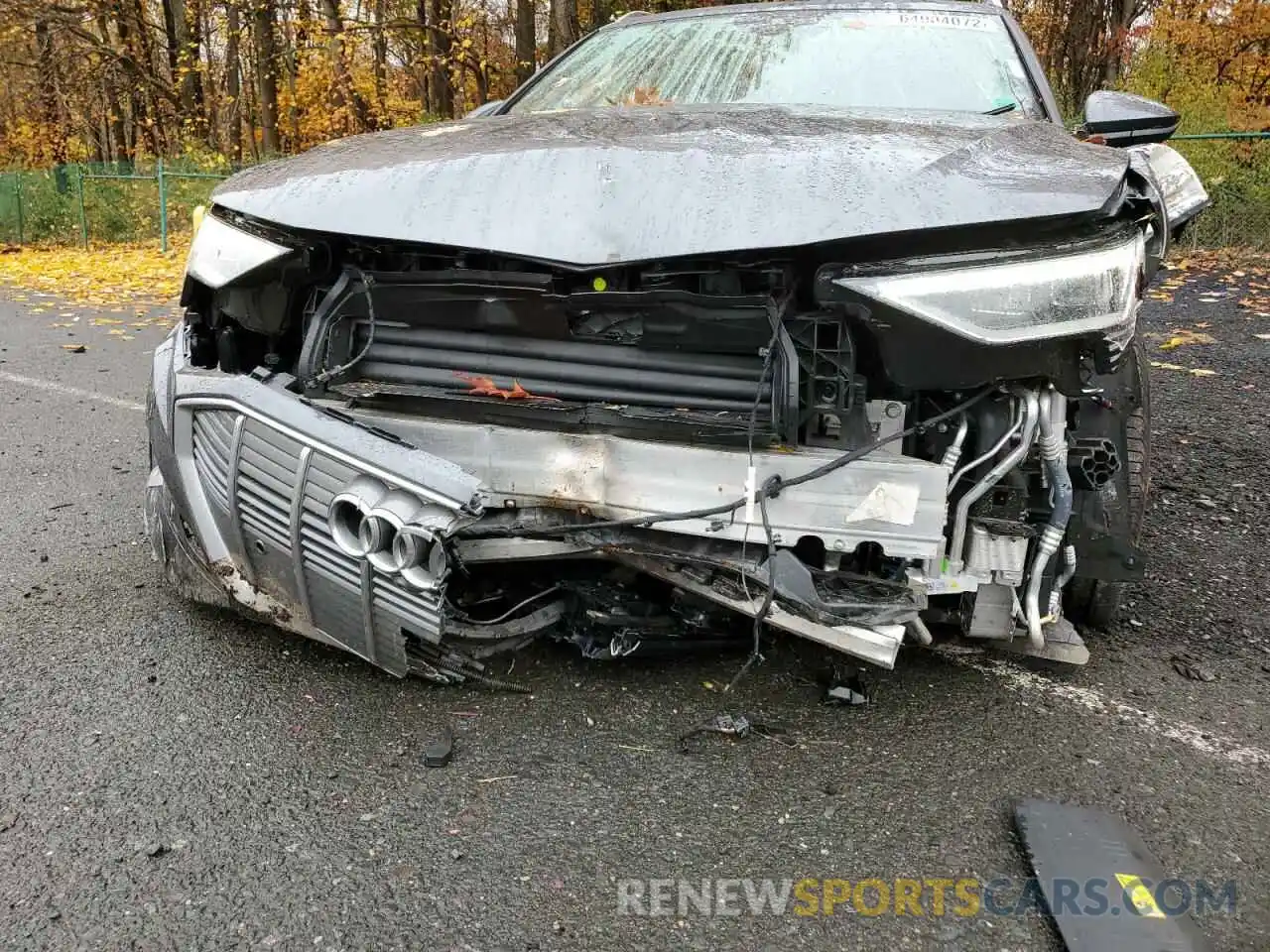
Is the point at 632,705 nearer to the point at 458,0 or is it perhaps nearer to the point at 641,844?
the point at 641,844

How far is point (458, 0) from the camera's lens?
18.2 meters

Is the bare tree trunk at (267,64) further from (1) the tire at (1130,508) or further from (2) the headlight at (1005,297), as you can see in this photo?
(2) the headlight at (1005,297)

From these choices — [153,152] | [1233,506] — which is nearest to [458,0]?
[153,152]

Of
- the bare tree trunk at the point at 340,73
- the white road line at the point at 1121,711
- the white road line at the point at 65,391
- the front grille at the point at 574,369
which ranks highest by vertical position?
the bare tree trunk at the point at 340,73

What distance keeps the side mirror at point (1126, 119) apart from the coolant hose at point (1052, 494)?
4.02 feet

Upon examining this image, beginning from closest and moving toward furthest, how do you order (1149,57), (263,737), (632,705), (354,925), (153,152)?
(354,925), (263,737), (632,705), (1149,57), (153,152)

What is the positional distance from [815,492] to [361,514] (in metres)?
0.96

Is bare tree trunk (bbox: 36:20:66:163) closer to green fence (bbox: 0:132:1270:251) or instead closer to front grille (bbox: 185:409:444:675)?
green fence (bbox: 0:132:1270:251)

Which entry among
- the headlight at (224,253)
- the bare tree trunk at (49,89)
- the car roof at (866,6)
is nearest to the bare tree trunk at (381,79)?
the bare tree trunk at (49,89)

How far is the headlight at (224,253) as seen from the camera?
222 centimetres

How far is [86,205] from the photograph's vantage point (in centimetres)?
1513

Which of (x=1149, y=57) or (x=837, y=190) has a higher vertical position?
(x=1149, y=57)

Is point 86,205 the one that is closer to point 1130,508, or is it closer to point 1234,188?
point 1234,188

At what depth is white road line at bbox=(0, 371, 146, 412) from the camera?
513 cm
